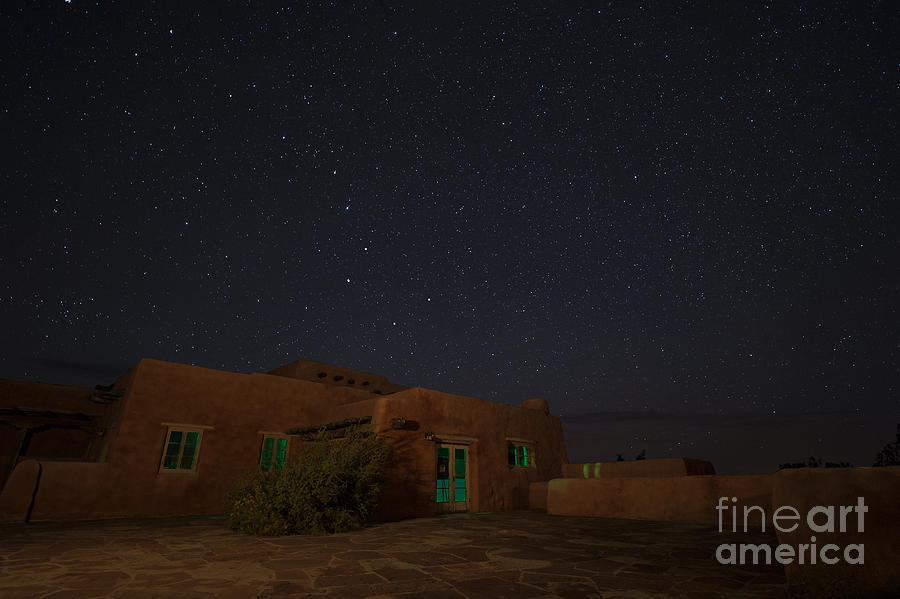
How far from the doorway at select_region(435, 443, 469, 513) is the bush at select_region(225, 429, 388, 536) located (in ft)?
11.7

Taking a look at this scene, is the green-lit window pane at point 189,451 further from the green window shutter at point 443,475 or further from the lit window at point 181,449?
the green window shutter at point 443,475

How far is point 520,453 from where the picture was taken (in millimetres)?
15344

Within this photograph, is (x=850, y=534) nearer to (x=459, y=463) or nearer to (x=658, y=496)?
(x=658, y=496)

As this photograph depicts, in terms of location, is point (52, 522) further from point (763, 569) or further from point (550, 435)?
point (550, 435)

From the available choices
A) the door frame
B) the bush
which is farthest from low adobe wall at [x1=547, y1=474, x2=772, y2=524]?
the bush

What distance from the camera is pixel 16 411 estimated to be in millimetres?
12977

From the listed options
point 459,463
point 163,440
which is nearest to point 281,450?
point 163,440

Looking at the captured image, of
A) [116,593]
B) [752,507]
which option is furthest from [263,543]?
[752,507]

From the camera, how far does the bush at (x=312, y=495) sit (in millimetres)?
8055

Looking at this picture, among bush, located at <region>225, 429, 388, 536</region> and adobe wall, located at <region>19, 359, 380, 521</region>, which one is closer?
bush, located at <region>225, 429, 388, 536</region>

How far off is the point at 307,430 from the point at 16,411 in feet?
27.3

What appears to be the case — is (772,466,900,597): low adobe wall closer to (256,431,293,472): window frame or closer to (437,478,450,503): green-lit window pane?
(437,478,450,503): green-lit window pane

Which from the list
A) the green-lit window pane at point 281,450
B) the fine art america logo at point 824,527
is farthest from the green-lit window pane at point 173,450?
the fine art america logo at point 824,527

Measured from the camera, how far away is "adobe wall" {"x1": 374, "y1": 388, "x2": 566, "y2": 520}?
450 inches
